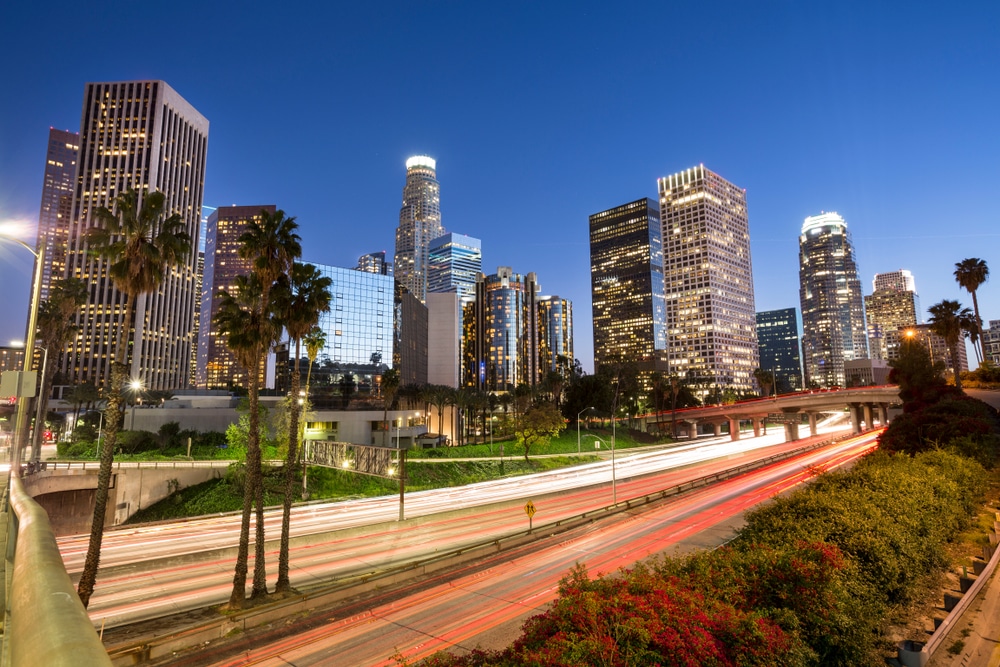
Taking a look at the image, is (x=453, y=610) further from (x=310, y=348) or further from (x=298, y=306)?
(x=310, y=348)

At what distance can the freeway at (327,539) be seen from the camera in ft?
86.2

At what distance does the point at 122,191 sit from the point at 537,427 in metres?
176

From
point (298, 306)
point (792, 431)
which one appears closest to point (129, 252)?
point (298, 306)

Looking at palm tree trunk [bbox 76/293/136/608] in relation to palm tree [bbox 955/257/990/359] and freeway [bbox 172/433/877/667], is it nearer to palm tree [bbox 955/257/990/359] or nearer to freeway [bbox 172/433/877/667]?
freeway [bbox 172/433/877/667]

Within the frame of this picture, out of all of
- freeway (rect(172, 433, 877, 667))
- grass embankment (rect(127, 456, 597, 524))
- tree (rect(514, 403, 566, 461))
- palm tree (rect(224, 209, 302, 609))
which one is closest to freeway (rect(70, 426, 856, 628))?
palm tree (rect(224, 209, 302, 609))

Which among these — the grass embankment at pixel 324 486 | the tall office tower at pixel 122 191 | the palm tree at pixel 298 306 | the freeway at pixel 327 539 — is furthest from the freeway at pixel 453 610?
the tall office tower at pixel 122 191

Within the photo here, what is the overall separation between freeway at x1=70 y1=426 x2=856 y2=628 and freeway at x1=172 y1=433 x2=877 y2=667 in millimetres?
5796

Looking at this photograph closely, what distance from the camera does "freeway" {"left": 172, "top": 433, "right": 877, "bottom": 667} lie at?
17969 mm

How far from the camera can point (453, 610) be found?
21.5 m

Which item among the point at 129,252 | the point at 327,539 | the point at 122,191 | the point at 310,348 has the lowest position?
the point at 327,539

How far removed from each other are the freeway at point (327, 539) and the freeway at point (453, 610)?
580 centimetres

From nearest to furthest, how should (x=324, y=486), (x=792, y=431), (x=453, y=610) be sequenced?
(x=453, y=610) < (x=324, y=486) < (x=792, y=431)

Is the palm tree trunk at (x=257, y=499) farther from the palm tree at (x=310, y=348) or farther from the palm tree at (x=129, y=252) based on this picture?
the palm tree at (x=310, y=348)

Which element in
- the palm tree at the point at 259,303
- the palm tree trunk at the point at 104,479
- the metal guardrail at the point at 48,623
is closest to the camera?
the metal guardrail at the point at 48,623
